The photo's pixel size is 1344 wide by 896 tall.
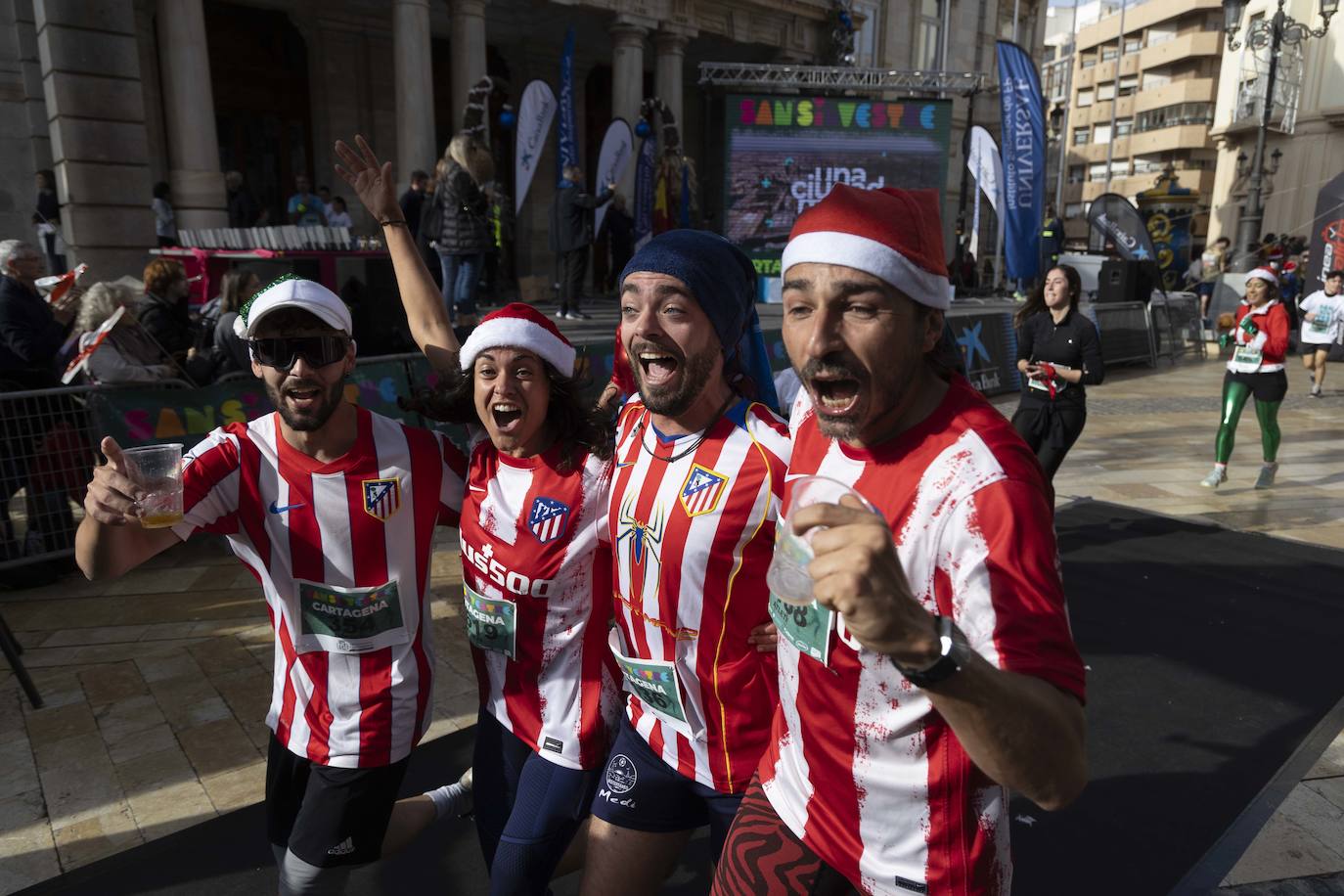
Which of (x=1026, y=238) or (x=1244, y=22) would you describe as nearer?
(x=1026, y=238)

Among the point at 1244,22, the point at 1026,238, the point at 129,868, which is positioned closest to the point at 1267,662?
the point at 129,868

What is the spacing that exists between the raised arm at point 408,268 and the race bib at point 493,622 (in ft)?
2.96

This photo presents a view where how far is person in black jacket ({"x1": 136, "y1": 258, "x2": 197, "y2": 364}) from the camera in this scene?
6.48m

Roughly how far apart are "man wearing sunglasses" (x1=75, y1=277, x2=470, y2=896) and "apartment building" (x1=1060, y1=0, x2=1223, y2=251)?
204 ft

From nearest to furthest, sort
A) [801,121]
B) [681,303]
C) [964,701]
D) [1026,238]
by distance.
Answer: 1. [964,701]
2. [681,303]
3. [1026,238]
4. [801,121]

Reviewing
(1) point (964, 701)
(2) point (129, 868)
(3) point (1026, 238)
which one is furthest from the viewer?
(3) point (1026, 238)

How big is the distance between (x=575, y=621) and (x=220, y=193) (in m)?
12.9

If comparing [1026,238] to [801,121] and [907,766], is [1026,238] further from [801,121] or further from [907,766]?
[907,766]

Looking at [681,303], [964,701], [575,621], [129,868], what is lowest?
[129,868]

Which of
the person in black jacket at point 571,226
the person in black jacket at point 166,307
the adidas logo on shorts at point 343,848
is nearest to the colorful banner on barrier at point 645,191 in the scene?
the person in black jacket at point 571,226

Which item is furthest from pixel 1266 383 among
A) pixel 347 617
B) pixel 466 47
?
pixel 466 47

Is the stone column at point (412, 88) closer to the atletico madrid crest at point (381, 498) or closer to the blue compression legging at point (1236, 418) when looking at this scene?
the blue compression legging at point (1236, 418)

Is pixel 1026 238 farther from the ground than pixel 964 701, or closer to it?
farther from the ground

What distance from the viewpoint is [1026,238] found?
18219 mm
